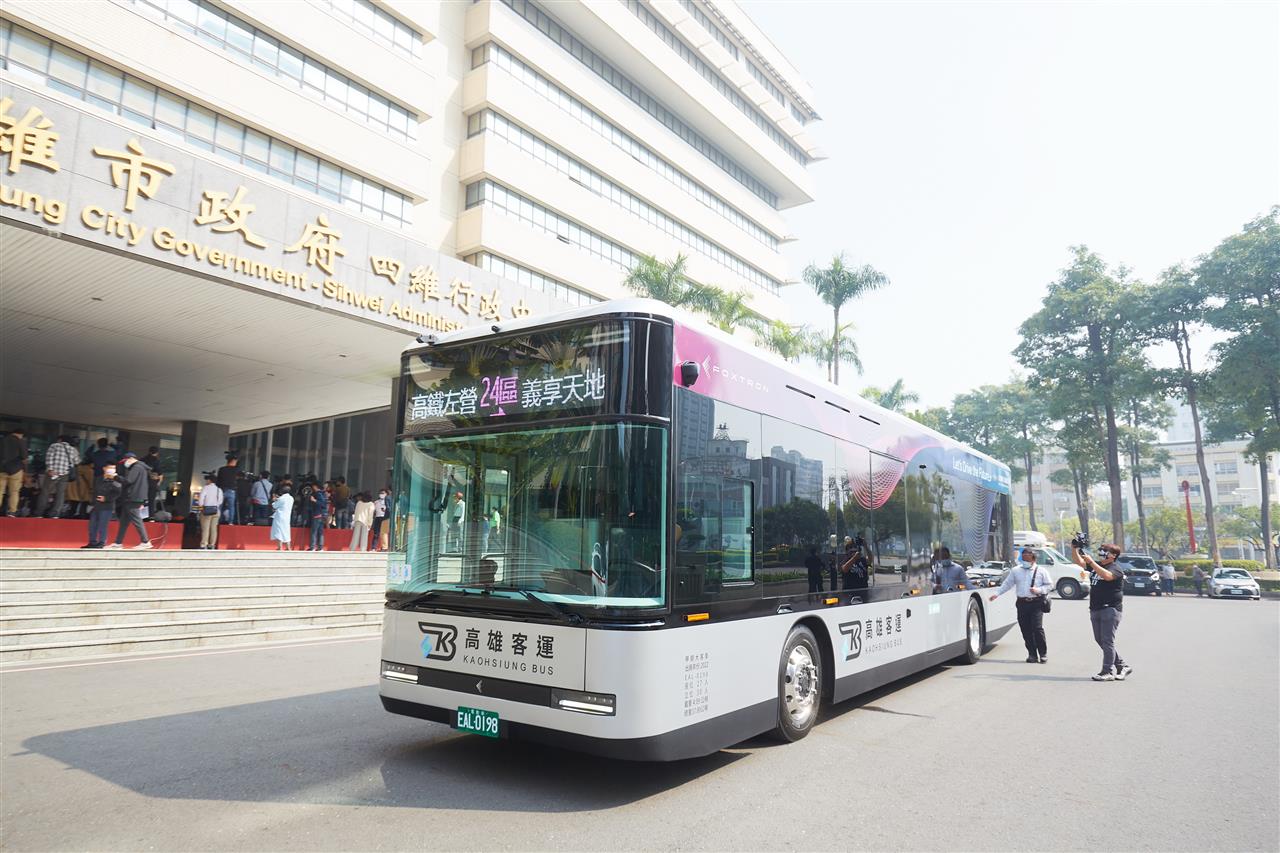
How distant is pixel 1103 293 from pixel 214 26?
43382 millimetres

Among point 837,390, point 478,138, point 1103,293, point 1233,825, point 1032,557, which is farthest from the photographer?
point 1103,293

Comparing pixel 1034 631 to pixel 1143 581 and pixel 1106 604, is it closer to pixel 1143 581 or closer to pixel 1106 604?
pixel 1106 604

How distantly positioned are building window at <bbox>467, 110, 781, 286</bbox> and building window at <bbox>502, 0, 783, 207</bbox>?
5218 mm

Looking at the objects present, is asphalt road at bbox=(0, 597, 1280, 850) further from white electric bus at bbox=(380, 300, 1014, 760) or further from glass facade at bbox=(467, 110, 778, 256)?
glass facade at bbox=(467, 110, 778, 256)

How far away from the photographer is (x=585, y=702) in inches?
175

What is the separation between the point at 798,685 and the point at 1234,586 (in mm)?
31134

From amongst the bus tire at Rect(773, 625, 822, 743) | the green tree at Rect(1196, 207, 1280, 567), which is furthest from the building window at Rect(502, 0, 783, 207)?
the bus tire at Rect(773, 625, 822, 743)

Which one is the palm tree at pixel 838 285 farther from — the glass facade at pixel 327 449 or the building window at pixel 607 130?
the glass facade at pixel 327 449

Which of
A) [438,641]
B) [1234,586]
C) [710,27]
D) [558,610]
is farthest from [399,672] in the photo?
[710,27]

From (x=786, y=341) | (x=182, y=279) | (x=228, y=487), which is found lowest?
(x=228, y=487)

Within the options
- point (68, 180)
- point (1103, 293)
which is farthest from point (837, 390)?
point (1103, 293)

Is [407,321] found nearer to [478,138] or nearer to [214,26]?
[214,26]

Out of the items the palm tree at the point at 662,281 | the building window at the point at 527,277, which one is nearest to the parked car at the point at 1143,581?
the palm tree at the point at 662,281

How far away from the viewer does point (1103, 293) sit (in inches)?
1646
